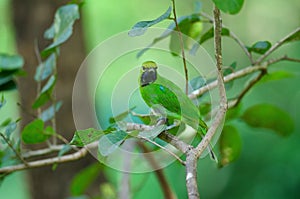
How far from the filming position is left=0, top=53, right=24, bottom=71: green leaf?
2.96 ft

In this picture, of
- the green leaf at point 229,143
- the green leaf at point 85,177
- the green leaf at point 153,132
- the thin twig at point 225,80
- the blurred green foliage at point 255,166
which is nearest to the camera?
A: the green leaf at point 153,132

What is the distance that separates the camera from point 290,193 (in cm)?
212

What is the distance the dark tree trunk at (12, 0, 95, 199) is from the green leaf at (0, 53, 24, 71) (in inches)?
23.6

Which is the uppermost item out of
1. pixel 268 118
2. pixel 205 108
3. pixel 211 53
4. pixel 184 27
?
pixel 184 27

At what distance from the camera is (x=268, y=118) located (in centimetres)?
A: 102

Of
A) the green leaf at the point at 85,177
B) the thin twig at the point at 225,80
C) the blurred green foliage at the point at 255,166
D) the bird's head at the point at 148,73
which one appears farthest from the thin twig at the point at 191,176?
the blurred green foliage at the point at 255,166

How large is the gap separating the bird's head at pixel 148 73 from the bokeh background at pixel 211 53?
0.33m

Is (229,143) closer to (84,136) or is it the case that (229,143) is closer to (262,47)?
(262,47)

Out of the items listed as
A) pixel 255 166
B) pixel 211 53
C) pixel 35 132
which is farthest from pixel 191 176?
pixel 211 53

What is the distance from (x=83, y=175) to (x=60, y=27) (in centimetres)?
35

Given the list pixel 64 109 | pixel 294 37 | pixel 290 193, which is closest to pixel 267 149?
pixel 290 193

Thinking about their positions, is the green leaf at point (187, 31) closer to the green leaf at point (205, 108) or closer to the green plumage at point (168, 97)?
the green leaf at point (205, 108)

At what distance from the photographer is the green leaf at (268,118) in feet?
3.29

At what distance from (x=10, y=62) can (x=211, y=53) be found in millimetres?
1589
